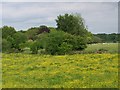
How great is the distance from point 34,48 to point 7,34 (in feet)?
53.6

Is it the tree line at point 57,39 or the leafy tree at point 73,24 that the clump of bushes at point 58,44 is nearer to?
the tree line at point 57,39

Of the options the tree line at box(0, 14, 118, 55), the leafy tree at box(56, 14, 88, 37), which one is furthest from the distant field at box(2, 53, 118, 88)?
the leafy tree at box(56, 14, 88, 37)

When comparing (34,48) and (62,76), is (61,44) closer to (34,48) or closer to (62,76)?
(34,48)

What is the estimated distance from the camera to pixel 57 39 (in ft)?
124

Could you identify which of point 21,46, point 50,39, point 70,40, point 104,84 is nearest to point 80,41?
point 70,40

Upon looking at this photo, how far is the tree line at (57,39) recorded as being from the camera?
36.4 metres

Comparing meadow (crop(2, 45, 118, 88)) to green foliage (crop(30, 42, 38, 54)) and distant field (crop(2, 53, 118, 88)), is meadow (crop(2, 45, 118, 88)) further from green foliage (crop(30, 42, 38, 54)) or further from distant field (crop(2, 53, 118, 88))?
green foliage (crop(30, 42, 38, 54))

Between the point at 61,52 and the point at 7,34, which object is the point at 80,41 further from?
the point at 7,34

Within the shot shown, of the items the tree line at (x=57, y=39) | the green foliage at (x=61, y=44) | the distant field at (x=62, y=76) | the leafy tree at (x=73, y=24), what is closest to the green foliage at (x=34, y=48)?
the tree line at (x=57, y=39)

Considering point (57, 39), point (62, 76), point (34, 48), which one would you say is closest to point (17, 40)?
point (34, 48)

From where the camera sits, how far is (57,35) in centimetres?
3888

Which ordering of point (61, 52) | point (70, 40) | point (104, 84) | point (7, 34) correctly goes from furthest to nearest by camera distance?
point (7, 34), point (70, 40), point (61, 52), point (104, 84)

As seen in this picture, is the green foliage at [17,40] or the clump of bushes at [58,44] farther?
the green foliage at [17,40]

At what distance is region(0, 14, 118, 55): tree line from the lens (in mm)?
36406
